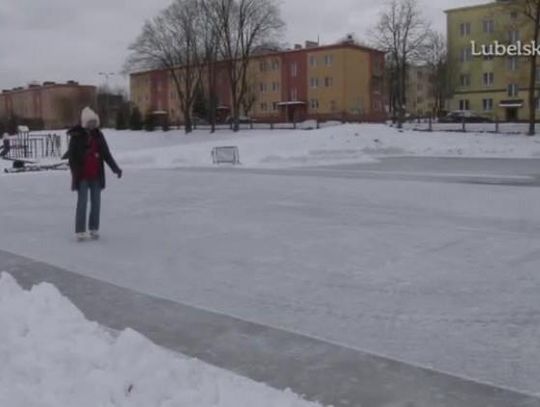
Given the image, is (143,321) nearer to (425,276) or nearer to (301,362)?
(301,362)

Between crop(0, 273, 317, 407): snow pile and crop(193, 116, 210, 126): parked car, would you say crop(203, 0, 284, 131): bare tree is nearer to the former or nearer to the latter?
crop(193, 116, 210, 126): parked car

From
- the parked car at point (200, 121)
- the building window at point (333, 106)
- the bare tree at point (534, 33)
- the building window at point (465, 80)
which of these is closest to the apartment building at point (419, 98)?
→ the building window at point (333, 106)

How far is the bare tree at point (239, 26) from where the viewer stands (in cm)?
6100

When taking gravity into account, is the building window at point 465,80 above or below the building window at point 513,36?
below

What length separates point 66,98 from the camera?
12406 centimetres


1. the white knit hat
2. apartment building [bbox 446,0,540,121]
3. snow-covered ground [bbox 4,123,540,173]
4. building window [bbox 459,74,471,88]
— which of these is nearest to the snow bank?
snow-covered ground [bbox 4,123,540,173]

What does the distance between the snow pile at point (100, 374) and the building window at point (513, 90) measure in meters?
74.6

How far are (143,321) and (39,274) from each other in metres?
2.40

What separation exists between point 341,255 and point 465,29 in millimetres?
74160

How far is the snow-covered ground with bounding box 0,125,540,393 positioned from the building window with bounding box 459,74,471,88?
64023 millimetres

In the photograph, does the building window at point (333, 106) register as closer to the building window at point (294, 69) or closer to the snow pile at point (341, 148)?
the building window at point (294, 69)

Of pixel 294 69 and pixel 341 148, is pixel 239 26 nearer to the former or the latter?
pixel 294 69

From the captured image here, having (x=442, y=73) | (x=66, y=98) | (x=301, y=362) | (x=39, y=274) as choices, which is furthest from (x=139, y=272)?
(x=66, y=98)

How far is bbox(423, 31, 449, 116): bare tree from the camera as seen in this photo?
7938cm
